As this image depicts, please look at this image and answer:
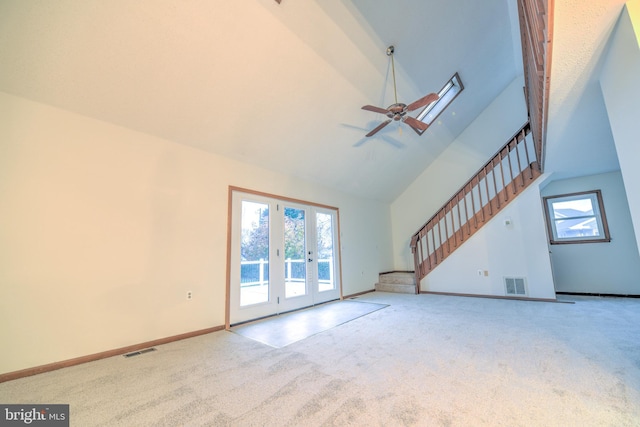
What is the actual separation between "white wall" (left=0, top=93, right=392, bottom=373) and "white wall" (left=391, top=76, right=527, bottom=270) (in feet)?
17.3

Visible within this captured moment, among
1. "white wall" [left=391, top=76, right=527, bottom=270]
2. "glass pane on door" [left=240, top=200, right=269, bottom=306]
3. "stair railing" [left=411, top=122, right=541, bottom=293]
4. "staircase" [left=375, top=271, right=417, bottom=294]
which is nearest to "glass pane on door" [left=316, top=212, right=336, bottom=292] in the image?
"glass pane on door" [left=240, top=200, right=269, bottom=306]

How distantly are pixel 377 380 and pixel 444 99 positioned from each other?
18.7 ft

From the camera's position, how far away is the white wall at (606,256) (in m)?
4.71

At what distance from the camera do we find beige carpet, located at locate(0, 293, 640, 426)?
5.27ft

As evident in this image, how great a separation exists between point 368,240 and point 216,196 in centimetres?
407

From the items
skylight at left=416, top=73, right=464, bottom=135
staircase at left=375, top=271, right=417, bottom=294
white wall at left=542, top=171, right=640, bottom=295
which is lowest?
staircase at left=375, top=271, right=417, bottom=294

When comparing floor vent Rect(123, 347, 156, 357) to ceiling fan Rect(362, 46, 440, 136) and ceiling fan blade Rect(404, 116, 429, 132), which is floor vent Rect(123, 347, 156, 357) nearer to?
ceiling fan Rect(362, 46, 440, 136)

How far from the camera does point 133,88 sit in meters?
2.73

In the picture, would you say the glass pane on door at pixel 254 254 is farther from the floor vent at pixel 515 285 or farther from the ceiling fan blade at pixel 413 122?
the floor vent at pixel 515 285

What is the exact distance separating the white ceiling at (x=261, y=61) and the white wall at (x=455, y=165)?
1.64 m

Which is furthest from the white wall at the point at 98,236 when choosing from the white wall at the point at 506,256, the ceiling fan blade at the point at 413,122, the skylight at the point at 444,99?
the white wall at the point at 506,256

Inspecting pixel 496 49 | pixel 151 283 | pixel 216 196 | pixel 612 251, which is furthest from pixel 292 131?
pixel 612 251

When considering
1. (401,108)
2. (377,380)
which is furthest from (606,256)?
(377,380)

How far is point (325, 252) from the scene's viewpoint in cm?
549
